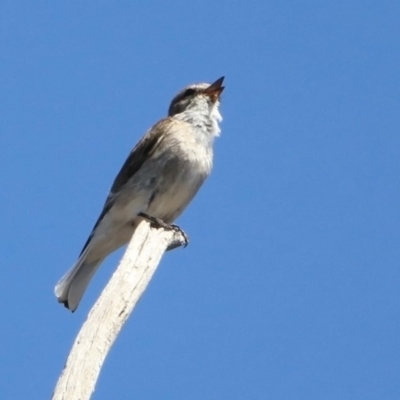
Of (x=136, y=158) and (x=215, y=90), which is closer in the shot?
(x=136, y=158)

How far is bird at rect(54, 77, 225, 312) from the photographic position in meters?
8.70

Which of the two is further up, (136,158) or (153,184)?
(136,158)

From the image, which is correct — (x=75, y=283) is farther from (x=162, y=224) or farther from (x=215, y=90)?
(x=215, y=90)

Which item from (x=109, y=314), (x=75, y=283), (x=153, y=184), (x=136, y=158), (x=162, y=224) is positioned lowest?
(x=109, y=314)

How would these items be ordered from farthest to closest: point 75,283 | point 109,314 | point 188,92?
point 188,92 → point 75,283 → point 109,314

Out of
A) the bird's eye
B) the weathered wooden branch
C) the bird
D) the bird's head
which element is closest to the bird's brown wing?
the bird

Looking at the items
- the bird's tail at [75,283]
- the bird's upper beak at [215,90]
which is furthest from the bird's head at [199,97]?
the bird's tail at [75,283]

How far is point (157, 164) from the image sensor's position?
8.89m

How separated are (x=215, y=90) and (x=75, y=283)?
2462mm

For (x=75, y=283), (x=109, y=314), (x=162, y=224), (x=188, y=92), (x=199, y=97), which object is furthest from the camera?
(x=188, y=92)

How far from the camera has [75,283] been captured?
8227mm

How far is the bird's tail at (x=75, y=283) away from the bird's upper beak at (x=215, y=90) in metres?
2.03

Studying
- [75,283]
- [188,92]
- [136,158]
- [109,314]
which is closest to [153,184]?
[136,158]

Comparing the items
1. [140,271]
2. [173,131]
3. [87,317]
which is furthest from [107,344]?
[173,131]
